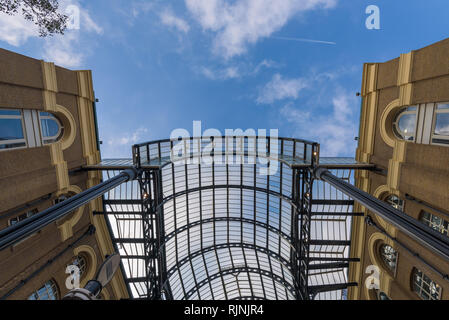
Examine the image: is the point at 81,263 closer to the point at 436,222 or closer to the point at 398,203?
the point at 398,203

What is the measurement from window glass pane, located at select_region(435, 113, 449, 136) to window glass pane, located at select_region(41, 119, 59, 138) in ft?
70.2

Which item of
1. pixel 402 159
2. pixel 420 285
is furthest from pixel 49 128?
pixel 420 285

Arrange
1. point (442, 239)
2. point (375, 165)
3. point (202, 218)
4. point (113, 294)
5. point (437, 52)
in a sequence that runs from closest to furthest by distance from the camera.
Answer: point (442, 239)
point (437, 52)
point (375, 165)
point (113, 294)
point (202, 218)

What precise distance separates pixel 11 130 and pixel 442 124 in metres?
21.2

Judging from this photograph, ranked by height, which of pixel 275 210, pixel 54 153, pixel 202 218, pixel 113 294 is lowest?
pixel 113 294

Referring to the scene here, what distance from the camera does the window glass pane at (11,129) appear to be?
10147 millimetres

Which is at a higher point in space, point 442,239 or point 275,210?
point 442,239

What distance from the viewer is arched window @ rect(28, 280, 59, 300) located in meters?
11.3

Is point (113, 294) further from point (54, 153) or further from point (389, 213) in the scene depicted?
point (389, 213)

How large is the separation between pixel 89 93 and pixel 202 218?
15991 millimetres

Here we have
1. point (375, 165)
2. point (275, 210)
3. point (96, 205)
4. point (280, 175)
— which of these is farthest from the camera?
point (275, 210)

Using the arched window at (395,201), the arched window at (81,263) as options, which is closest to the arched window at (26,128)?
the arched window at (81,263)

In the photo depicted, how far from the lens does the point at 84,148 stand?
1532cm
